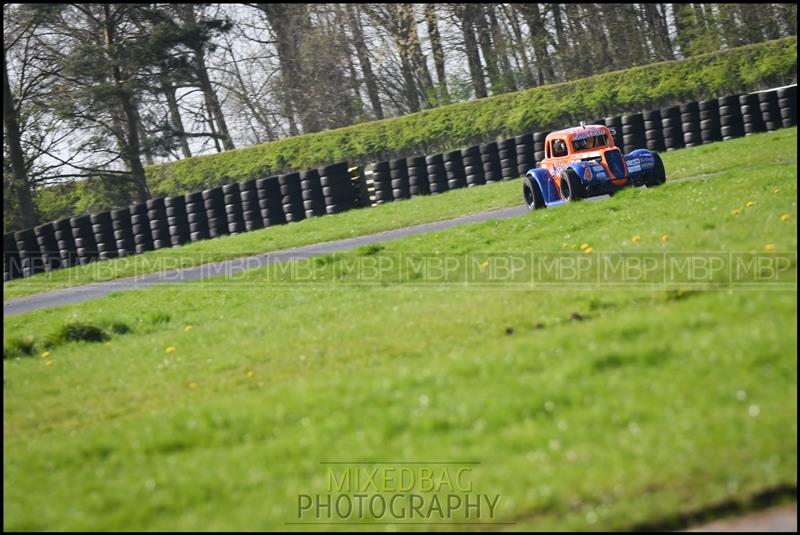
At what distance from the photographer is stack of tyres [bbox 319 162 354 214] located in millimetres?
28000

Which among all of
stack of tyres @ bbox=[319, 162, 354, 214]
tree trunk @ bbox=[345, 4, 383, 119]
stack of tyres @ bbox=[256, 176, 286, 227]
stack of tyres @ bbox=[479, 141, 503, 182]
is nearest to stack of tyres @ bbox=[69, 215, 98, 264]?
stack of tyres @ bbox=[256, 176, 286, 227]

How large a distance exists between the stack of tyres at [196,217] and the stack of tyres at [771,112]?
1608 centimetres

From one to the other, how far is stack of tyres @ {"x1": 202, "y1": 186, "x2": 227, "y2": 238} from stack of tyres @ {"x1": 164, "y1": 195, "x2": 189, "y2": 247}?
2.06 ft

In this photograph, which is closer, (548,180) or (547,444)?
(547,444)

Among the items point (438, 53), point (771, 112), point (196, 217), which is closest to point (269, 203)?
point (196, 217)

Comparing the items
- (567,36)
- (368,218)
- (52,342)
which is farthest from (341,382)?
(567,36)

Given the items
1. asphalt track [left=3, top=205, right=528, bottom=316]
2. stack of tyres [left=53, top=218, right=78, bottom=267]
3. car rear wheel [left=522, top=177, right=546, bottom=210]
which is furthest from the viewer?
stack of tyres [left=53, top=218, right=78, bottom=267]

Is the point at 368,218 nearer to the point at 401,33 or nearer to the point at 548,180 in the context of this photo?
the point at 548,180

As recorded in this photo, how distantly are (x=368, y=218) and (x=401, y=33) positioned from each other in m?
27.2

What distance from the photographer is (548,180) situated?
66.0ft

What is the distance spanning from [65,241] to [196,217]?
12.3 ft

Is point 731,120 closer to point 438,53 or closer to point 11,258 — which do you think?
point 11,258

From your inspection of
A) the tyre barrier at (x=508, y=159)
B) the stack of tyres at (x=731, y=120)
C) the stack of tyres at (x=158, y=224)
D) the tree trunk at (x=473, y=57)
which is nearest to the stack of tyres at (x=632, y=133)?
the stack of tyres at (x=731, y=120)

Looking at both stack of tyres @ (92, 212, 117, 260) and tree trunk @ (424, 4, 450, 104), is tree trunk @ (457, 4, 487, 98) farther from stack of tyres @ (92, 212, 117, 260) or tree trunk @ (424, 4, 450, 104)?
stack of tyres @ (92, 212, 117, 260)
